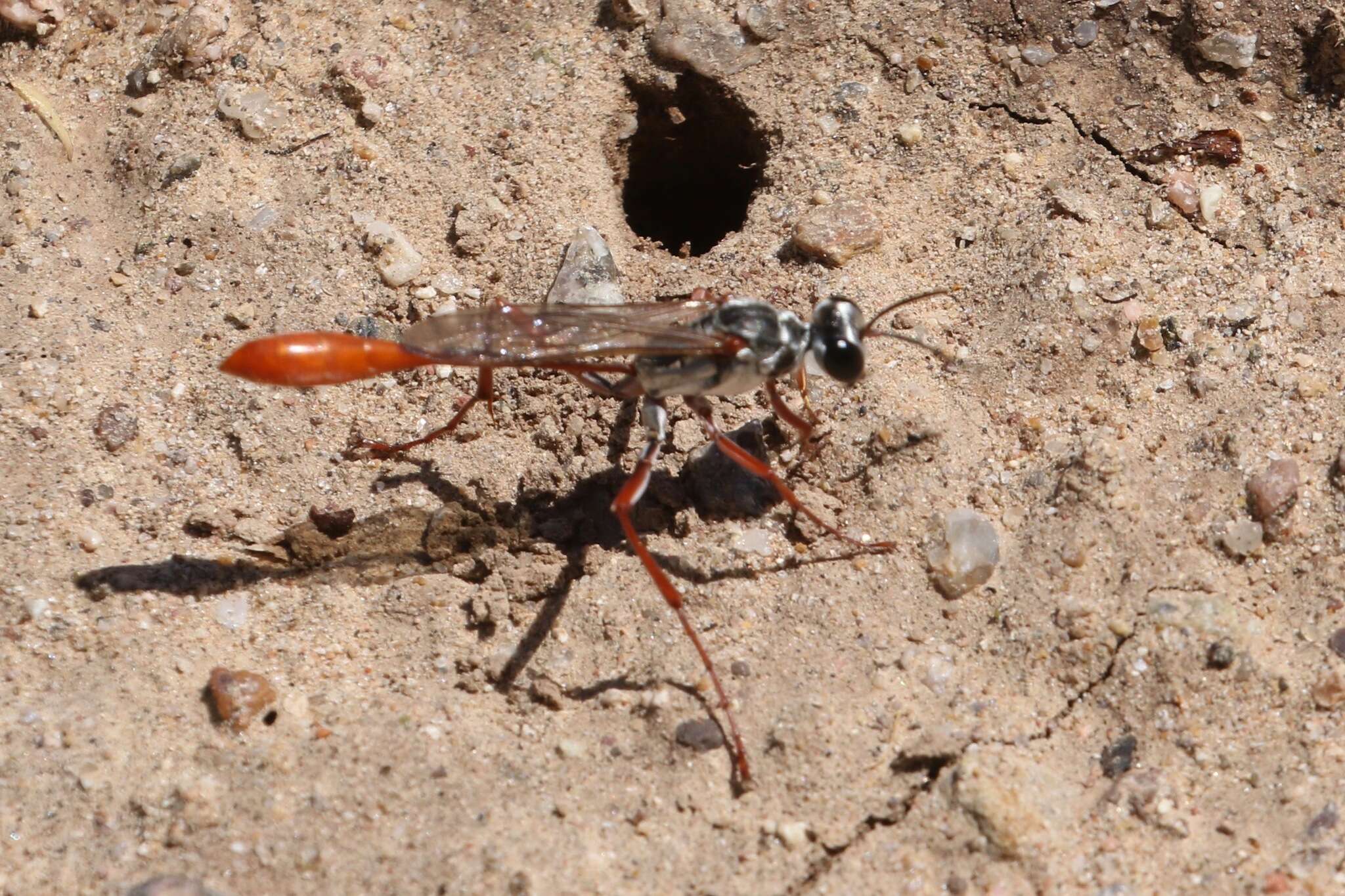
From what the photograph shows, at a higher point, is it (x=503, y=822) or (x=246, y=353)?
(x=246, y=353)

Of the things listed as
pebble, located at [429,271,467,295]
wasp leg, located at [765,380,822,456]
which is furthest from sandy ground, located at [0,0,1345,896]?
wasp leg, located at [765,380,822,456]

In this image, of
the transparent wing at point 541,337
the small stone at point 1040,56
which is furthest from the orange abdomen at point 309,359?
the small stone at point 1040,56

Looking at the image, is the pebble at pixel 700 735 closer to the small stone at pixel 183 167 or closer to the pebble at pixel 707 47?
the pebble at pixel 707 47

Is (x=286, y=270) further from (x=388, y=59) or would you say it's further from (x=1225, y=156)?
(x=1225, y=156)

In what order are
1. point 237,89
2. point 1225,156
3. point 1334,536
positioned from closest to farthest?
1. point 1334,536
2. point 1225,156
3. point 237,89

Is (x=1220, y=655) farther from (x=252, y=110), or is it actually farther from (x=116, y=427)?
(x=252, y=110)

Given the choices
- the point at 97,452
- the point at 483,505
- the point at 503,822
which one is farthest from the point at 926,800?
the point at 97,452

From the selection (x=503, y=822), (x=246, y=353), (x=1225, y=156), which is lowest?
(x=503, y=822)
